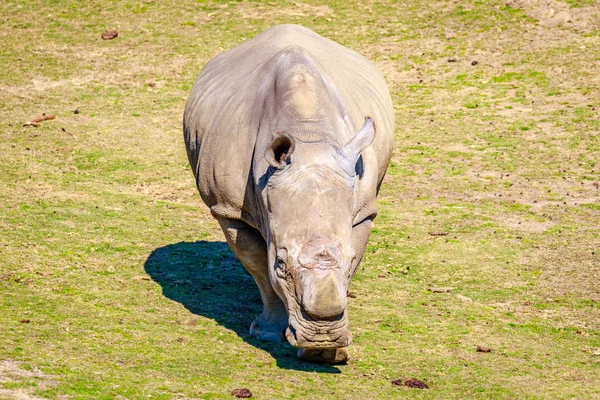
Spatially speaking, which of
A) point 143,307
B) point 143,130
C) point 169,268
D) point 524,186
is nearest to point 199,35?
point 143,130

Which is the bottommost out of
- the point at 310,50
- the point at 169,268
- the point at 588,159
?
the point at 588,159

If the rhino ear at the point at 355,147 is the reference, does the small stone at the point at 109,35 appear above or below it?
below

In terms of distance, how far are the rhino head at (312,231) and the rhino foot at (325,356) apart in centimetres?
85

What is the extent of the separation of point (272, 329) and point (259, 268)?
56 centimetres

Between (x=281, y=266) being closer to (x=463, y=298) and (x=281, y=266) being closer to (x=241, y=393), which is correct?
(x=241, y=393)

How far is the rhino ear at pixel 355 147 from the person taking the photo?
6.81m

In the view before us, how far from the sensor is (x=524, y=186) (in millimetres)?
13109

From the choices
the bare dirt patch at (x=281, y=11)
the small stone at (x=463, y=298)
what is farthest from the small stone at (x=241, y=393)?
the bare dirt patch at (x=281, y=11)

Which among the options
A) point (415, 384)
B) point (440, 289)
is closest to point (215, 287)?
point (440, 289)

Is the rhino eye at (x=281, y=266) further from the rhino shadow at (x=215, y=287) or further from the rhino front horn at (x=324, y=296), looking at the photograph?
the rhino shadow at (x=215, y=287)

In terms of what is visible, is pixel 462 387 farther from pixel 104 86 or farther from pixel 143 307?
pixel 104 86

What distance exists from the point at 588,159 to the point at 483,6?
576 cm

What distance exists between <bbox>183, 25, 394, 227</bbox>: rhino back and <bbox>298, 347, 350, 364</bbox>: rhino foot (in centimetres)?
106

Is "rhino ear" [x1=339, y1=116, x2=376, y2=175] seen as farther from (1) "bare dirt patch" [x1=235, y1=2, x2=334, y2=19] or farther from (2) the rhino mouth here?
(1) "bare dirt patch" [x1=235, y1=2, x2=334, y2=19]
